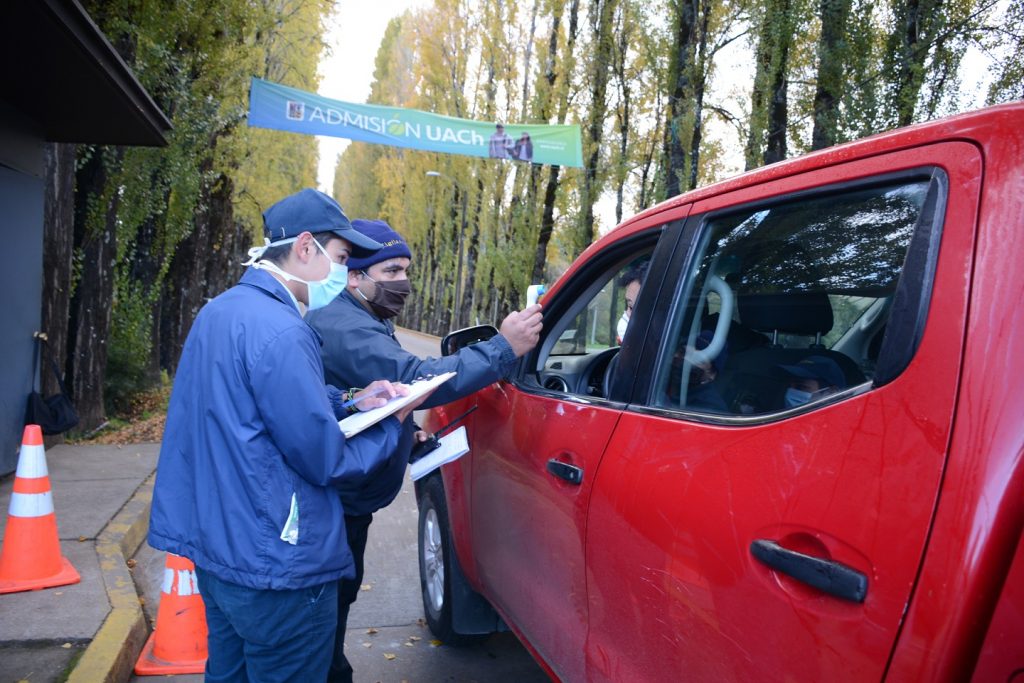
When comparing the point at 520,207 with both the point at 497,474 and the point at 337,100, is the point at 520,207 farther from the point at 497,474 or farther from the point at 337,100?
the point at 497,474

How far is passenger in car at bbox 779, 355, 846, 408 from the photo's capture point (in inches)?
71.9

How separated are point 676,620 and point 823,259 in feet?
3.07

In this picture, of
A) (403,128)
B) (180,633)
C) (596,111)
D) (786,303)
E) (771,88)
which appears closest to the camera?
(786,303)

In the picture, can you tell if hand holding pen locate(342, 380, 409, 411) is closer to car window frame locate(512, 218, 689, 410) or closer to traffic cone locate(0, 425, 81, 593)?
car window frame locate(512, 218, 689, 410)

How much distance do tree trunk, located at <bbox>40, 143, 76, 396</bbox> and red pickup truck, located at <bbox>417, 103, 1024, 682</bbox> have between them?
6949 mm

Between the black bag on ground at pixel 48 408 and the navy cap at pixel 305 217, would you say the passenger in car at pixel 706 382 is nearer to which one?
the navy cap at pixel 305 217

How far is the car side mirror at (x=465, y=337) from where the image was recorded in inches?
139

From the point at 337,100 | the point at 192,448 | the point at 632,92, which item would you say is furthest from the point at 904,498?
the point at 632,92

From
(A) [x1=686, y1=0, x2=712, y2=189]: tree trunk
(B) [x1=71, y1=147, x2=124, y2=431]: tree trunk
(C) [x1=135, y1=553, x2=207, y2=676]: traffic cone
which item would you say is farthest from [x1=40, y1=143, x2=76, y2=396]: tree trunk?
(A) [x1=686, y1=0, x2=712, y2=189]: tree trunk

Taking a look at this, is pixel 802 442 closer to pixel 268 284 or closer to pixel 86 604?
pixel 268 284

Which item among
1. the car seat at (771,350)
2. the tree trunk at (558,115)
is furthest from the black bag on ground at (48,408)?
the tree trunk at (558,115)

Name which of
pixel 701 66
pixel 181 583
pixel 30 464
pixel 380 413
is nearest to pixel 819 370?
pixel 380 413

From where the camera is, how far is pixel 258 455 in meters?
2.06

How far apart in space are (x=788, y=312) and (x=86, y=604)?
12.5 feet
